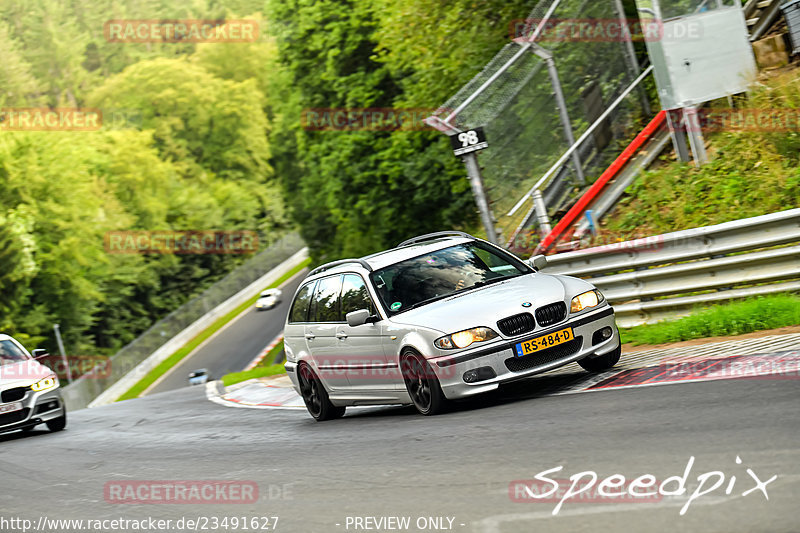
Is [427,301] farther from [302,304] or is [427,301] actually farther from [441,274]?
[302,304]

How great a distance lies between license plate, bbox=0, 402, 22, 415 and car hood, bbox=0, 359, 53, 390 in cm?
28

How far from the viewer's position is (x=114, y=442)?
14414mm

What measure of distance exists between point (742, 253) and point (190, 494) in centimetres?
690

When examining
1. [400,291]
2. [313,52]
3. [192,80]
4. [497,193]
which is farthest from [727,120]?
[192,80]

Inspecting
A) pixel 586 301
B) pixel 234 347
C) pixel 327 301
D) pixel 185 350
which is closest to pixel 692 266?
pixel 586 301

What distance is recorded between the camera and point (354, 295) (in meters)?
11.2

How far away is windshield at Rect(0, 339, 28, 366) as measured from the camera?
1684cm

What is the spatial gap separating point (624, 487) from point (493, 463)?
1475 millimetres

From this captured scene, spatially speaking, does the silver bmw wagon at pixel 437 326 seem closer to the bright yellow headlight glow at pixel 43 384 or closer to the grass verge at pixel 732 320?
the grass verge at pixel 732 320

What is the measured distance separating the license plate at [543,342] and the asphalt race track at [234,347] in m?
49.2

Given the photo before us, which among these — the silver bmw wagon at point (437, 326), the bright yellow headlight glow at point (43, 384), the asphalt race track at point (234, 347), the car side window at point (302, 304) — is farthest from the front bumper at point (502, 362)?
the asphalt race track at point (234, 347)

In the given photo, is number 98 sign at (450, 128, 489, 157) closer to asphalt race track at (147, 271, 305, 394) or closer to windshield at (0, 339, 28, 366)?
windshield at (0, 339, 28, 366)

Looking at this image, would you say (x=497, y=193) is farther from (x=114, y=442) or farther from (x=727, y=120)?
(x=114, y=442)

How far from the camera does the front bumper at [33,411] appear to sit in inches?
637
